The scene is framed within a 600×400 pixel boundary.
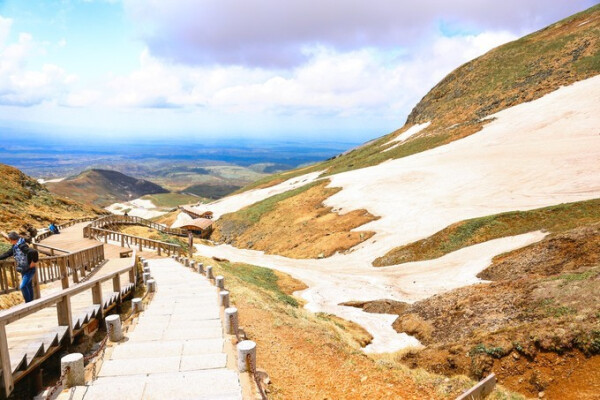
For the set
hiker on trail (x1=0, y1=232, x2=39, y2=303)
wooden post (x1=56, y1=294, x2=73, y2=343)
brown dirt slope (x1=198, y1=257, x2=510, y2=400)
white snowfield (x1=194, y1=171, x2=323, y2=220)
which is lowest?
white snowfield (x1=194, y1=171, x2=323, y2=220)

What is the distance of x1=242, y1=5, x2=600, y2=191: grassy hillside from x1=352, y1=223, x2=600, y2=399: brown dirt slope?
1801 inches

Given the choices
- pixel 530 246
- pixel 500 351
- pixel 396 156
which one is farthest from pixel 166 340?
pixel 396 156

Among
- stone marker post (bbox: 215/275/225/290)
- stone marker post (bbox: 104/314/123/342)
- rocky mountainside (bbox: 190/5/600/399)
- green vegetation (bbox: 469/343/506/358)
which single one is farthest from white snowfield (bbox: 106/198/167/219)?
green vegetation (bbox: 469/343/506/358)

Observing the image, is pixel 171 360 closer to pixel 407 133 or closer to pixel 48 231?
pixel 48 231

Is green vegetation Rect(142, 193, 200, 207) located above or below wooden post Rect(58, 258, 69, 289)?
below

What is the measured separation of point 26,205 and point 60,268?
35.4 metres

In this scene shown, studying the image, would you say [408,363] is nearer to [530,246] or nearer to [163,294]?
[163,294]

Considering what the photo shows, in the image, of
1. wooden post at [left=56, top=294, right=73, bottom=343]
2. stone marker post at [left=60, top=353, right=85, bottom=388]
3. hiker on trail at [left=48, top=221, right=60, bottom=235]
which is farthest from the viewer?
hiker on trail at [left=48, top=221, right=60, bottom=235]

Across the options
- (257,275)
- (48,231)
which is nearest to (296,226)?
(257,275)

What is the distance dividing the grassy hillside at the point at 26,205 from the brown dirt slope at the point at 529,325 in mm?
33762

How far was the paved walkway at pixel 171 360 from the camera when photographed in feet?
21.5

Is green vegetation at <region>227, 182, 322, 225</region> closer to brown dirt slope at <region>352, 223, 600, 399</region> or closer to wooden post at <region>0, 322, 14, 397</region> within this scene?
brown dirt slope at <region>352, 223, 600, 399</region>

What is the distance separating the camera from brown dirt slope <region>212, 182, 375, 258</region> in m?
39.7

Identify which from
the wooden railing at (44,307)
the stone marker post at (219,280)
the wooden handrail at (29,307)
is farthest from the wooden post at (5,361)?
the stone marker post at (219,280)
